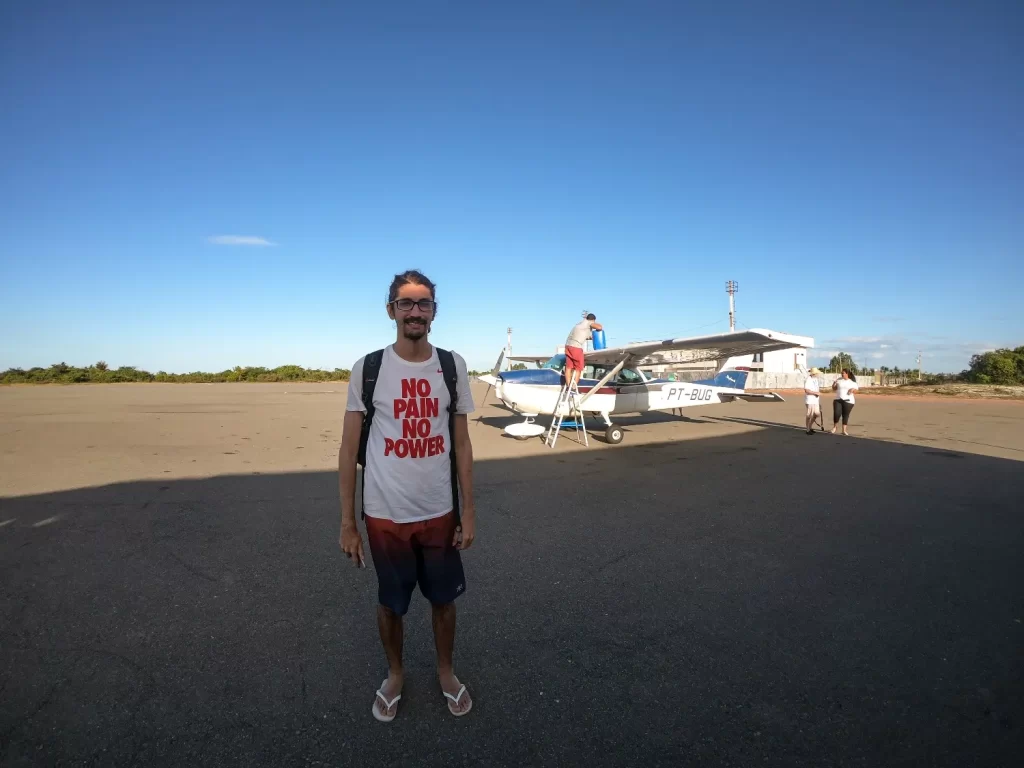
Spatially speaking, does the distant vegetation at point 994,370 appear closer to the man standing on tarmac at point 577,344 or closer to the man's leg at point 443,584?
the man standing on tarmac at point 577,344

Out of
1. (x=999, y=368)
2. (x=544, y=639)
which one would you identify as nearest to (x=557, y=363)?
(x=544, y=639)

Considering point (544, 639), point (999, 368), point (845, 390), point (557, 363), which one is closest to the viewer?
point (544, 639)

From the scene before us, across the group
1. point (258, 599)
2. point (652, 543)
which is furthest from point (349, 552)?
point (652, 543)

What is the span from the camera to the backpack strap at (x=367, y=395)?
7.90 ft

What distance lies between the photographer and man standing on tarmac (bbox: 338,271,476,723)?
2.39 m

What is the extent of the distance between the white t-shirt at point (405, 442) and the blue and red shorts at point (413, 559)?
0.18ft

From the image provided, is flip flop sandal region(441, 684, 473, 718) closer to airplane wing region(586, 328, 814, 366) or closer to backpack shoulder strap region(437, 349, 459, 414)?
backpack shoulder strap region(437, 349, 459, 414)

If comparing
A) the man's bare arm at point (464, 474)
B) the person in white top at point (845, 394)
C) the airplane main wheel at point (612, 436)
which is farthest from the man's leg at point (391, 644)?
the person in white top at point (845, 394)

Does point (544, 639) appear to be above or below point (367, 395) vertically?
below

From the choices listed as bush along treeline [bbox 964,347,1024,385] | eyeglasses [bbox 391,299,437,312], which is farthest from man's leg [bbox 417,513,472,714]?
bush along treeline [bbox 964,347,1024,385]

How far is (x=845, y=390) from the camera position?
1290 cm

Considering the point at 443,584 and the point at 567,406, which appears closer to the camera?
the point at 443,584

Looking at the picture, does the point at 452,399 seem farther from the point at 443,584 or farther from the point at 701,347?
the point at 701,347

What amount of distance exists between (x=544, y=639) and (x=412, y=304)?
2117 mm
